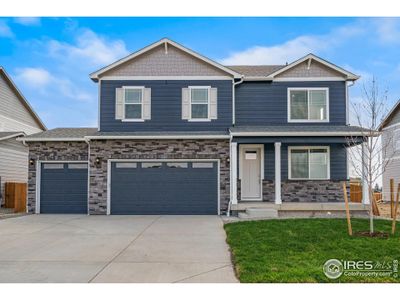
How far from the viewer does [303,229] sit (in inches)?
352

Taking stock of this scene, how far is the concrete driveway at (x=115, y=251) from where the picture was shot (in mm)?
5324

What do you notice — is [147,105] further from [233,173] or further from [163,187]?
[233,173]

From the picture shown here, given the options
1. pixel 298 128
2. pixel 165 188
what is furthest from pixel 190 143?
pixel 298 128

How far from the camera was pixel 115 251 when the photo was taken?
22.7 feet

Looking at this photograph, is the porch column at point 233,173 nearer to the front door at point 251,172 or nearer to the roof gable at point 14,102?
the front door at point 251,172

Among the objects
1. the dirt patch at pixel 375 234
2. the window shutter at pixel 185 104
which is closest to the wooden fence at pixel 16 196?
the window shutter at pixel 185 104

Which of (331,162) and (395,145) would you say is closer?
(331,162)

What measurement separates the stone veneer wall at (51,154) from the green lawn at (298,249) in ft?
23.8

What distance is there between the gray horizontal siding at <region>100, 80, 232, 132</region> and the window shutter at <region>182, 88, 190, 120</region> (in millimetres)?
123

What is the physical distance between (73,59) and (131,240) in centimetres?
1107

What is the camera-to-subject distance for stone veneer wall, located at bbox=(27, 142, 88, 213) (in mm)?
13680

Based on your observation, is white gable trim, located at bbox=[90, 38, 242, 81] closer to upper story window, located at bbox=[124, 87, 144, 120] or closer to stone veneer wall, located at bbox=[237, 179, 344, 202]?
upper story window, located at bbox=[124, 87, 144, 120]

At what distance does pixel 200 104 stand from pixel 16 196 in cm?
904

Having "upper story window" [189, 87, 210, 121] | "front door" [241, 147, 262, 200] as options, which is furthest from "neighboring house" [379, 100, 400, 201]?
"upper story window" [189, 87, 210, 121]
